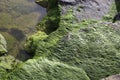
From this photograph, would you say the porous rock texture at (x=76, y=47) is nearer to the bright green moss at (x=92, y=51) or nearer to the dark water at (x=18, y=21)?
the bright green moss at (x=92, y=51)

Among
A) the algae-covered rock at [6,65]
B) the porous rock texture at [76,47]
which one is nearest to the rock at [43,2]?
the porous rock texture at [76,47]

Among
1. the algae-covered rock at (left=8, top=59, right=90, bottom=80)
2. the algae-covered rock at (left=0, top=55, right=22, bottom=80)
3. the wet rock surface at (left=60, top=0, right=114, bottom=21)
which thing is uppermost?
the wet rock surface at (left=60, top=0, right=114, bottom=21)

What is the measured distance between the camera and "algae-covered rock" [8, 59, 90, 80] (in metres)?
5.51

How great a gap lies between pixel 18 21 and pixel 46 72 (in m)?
3.64

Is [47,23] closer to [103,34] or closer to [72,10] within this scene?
[72,10]

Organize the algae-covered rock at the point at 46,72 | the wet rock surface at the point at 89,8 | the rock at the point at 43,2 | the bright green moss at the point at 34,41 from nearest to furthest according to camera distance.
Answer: the algae-covered rock at the point at 46,72 < the bright green moss at the point at 34,41 < the wet rock surface at the point at 89,8 < the rock at the point at 43,2

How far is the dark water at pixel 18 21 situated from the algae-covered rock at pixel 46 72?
6.12ft

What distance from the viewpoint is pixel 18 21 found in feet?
28.8

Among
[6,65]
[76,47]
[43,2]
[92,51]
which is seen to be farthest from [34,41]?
[43,2]

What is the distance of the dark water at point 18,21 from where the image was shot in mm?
7998

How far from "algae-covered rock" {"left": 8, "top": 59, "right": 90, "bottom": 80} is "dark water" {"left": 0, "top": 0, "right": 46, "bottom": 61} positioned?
1864mm

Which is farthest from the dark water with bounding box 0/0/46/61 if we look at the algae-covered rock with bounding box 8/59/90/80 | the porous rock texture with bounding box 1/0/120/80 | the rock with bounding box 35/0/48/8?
the algae-covered rock with bounding box 8/59/90/80

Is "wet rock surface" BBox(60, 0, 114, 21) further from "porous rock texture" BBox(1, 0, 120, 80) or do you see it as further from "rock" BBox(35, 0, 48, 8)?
"rock" BBox(35, 0, 48, 8)

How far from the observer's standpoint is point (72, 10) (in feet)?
22.7
